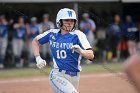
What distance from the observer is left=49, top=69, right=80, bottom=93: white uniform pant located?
5.13m

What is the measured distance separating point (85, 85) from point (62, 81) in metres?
6.14

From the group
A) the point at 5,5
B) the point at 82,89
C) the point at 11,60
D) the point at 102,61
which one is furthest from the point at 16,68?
the point at 82,89

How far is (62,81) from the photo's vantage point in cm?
522

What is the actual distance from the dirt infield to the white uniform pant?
4.52 meters

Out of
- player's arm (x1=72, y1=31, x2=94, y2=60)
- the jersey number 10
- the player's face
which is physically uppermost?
the player's face

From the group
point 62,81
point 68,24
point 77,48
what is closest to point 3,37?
point 68,24

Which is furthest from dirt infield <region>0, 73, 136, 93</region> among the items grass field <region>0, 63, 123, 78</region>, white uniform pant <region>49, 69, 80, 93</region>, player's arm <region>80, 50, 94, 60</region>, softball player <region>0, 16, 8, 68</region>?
player's arm <region>80, 50, 94, 60</region>

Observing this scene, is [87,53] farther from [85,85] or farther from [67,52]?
[85,85]

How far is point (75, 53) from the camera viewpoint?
17.4 ft

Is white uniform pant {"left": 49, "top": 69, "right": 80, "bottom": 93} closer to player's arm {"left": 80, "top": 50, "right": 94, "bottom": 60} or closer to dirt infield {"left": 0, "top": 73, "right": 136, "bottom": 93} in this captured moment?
player's arm {"left": 80, "top": 50, "right": 94, "bottom": 60}

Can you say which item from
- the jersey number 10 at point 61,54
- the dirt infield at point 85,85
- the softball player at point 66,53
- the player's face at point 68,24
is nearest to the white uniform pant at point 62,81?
the softball player at point 66,53

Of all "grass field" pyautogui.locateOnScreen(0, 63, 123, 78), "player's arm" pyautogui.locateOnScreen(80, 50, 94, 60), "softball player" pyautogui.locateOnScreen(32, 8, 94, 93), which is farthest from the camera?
"grass field" pyautogui.locateOnScreen(0, 63, 123, 78)

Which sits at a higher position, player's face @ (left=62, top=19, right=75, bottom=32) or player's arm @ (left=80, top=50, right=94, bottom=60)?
player's face @ (left=62, top=19, right=75, bottom=32)

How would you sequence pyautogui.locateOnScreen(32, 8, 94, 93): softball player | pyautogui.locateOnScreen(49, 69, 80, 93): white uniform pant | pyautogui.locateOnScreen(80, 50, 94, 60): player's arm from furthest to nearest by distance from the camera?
pyautogui.locateOnScreen(32, 8, 94, 93): softball player, pyautogui.locateOnScreen(49, 69, 80, 93): white uniform pant, pyautogui.locateOnScreen(80, 50, 94, 60): player's arm
